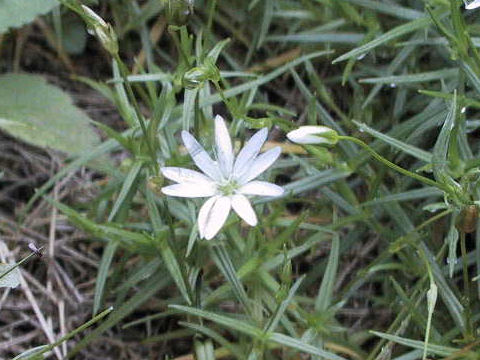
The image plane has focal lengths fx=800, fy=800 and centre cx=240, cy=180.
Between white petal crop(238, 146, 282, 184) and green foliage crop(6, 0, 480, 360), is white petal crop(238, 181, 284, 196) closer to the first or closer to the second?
white petal crop(238, 146, 282, 184)

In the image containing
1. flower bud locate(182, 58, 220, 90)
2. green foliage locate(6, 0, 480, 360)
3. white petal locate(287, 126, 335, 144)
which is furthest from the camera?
green foliage locate(6, 0, 480, 360)

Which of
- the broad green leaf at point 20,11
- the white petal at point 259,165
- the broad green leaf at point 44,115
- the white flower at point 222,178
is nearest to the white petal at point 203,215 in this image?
the white flower at point 222,178

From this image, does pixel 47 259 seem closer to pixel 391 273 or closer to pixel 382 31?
pixel 391 273

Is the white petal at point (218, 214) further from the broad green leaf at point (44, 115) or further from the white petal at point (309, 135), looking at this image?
the broad green leaf at point (44, 115)

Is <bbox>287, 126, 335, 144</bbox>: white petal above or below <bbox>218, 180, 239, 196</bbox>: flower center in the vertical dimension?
above

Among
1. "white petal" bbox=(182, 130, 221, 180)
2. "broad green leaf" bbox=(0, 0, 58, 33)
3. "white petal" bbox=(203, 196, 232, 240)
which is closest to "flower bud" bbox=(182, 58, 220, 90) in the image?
"white petal" bbox=(182, 130, 221, 180)

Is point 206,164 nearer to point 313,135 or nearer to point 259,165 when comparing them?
point 259,165
